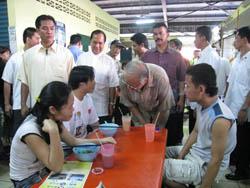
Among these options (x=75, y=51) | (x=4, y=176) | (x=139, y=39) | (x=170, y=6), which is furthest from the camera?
(x=170, y=6)

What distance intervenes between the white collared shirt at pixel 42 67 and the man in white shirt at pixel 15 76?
0.57 meters

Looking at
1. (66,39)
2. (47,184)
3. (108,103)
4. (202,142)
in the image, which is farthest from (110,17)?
(47,184)

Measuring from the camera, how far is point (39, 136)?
1.47m

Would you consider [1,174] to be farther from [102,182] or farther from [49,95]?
[102,182]

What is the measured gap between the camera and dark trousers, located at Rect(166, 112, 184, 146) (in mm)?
2744

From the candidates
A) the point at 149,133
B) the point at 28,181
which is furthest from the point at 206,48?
the point at 28,181

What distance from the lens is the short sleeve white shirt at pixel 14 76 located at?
3195 mm

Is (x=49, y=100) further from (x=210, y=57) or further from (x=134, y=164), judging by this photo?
(x=210, y=57)

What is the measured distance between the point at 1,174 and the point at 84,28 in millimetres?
4110

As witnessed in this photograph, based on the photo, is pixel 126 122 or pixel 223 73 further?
pixel 223 73

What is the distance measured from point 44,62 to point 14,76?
2.85 feet

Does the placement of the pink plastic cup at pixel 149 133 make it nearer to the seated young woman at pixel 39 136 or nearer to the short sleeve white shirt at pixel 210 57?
the seated young woman at pixel 39 136

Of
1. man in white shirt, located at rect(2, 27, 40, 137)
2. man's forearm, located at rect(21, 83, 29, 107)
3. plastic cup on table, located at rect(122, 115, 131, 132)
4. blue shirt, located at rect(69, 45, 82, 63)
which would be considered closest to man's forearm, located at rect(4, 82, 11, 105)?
man in white shirt, located at rect(2, 27, 40, 137)

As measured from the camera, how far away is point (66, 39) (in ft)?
16.8
